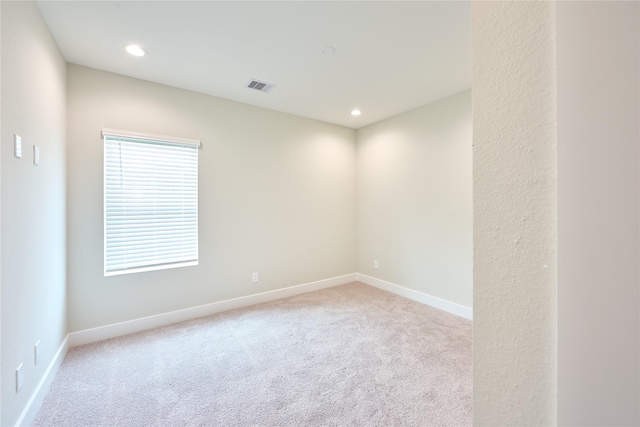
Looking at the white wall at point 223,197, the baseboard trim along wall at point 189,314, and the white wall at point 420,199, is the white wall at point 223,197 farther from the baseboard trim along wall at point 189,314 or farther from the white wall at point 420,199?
the white wall at point 420,199

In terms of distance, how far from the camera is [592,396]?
0.40 meters

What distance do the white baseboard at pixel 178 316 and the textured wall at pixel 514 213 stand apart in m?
3.16

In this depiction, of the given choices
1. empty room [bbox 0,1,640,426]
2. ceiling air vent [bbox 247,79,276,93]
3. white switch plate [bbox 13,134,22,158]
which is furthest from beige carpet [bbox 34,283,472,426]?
ceiling air vent [bbox 247,79,276,93]

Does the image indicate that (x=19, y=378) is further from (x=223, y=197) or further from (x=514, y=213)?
(x=514, y=213)

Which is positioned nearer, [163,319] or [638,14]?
[638,14]

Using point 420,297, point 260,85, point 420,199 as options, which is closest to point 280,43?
point 260,85

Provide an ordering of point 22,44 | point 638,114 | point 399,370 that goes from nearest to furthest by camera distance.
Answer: point 638,114 → point 22,44 → point 399,370

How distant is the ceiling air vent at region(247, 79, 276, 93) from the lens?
2896mm

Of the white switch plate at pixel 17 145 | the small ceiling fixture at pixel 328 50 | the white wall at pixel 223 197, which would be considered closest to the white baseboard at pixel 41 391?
the white wall at pixel 223 197

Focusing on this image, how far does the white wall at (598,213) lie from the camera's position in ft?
1.19

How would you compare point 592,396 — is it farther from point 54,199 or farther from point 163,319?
point 163,319

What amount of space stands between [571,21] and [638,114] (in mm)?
172

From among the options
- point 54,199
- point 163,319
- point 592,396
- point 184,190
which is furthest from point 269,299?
point 592,396

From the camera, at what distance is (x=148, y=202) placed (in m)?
2.88
